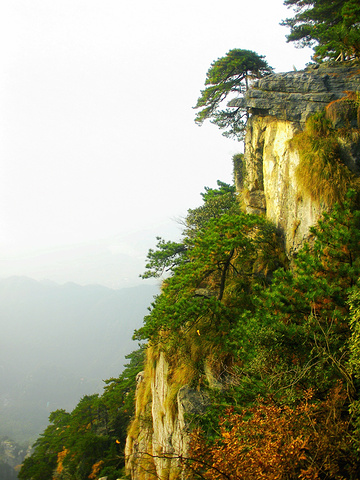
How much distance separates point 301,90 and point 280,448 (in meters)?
13.4

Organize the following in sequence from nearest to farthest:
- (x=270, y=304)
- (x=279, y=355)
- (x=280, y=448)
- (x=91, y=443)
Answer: (x=280, y=448)
(x=279, y=355)
(x=270, y=304)
(x=91, y=443)

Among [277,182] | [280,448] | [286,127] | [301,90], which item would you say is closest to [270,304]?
[280,448]

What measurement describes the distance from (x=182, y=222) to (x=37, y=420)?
14924cm

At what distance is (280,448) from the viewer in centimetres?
402

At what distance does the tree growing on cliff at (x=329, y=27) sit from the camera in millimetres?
10555

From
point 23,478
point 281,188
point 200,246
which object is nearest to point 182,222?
point 281,188

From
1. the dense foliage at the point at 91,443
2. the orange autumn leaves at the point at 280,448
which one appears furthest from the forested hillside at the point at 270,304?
the dense foliage at the point at 91,443

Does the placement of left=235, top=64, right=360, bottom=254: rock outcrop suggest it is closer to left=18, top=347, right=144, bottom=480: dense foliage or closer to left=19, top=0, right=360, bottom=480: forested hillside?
left=19, top=0, right=360, bottom=480: forested hillside

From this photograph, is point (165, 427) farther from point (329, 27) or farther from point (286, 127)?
point (329, 27)

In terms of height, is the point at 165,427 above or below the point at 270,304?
below

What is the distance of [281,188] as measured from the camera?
11.8 m

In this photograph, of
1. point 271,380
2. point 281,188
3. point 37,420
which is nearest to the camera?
point 271,380

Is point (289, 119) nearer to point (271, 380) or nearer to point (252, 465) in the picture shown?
point (271, 380)

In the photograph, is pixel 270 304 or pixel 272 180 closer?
pixel 270 304
